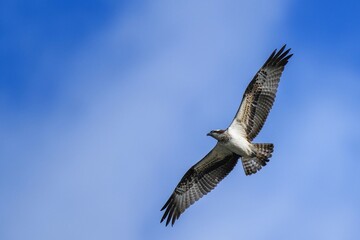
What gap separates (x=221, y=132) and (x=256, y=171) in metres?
1.21

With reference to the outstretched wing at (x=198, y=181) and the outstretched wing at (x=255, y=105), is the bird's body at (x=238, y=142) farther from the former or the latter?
the outstretched wing at (x=198, y=181)

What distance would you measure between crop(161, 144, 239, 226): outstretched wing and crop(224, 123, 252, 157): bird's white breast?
29.5 inches

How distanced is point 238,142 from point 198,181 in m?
2.01

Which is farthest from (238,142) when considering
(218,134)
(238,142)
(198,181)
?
(198,181)

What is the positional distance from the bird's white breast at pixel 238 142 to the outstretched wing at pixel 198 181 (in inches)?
29.5

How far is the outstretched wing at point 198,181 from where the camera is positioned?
64.6 feet

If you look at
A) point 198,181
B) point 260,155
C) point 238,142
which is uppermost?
point 198,181

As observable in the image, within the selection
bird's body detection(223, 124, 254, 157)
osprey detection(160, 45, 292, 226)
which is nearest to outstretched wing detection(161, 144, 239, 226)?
osprey detection(160, 45, 292, 226)

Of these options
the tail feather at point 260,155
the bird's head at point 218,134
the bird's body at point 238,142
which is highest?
the bird's head at point 218,134

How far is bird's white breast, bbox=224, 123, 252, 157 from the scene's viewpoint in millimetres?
18656

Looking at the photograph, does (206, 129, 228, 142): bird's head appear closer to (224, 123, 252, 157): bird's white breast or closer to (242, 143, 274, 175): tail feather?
(224, 123, 252, 157): bird's white breast

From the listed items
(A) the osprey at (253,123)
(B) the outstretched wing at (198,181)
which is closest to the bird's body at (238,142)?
(A) the osprey at (253,123)

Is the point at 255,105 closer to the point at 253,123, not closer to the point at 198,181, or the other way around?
the point at 253,123

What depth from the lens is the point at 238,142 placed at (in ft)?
61.2
